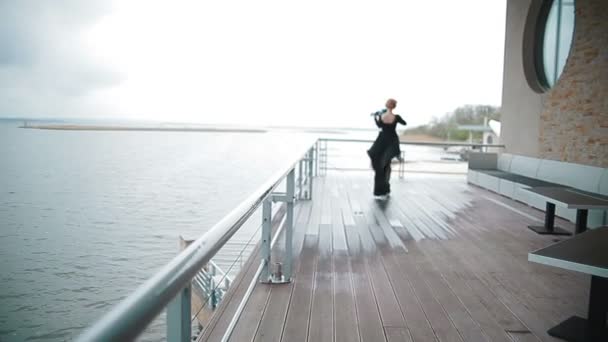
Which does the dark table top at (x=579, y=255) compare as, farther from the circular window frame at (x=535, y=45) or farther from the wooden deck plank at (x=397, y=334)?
the circular window frame at (x=535, y=45)

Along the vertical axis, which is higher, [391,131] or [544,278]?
Answer: [391,131]

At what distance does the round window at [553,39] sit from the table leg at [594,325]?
4.94 meters

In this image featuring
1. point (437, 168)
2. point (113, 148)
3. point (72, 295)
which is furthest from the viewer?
point (113, 148)

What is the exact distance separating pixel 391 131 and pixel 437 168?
365 cm

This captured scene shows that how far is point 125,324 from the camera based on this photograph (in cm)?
58

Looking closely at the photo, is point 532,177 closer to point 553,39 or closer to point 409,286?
point 553,39

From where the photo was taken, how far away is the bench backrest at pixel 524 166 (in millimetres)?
6500

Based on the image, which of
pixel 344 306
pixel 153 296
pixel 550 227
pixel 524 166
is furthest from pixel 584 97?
pixel 153 296

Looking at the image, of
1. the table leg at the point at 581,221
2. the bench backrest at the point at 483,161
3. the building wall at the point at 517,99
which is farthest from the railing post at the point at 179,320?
the bench backrest at the point at 483,161

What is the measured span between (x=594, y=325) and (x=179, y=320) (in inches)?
79.9

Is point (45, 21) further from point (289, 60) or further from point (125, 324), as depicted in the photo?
point (125, 324)

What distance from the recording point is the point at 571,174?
554 cm

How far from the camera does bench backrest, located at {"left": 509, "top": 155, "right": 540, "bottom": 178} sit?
256 inches

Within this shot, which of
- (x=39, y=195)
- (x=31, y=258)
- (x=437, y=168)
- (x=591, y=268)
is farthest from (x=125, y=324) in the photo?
(x=39, y=195)
